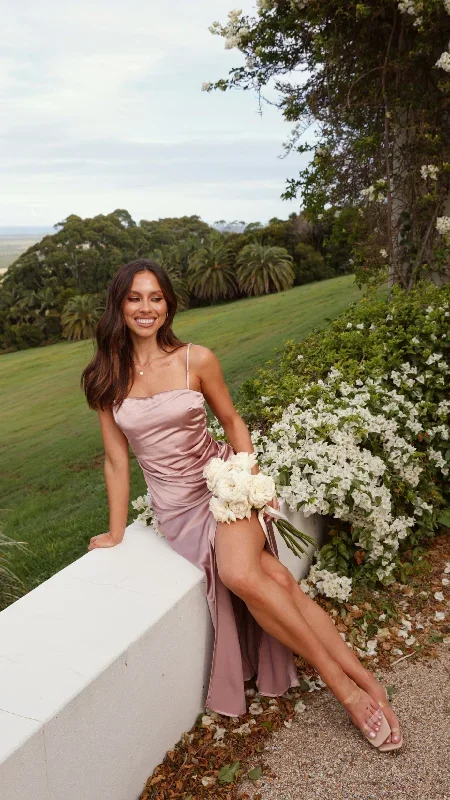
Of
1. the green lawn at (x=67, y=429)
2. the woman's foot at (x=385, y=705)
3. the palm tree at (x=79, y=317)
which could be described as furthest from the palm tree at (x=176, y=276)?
the woman's foot at (x=385, y=705)

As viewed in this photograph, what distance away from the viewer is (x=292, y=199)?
705cm

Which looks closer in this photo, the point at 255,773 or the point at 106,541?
the point at 255,773

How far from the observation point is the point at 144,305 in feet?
8.86

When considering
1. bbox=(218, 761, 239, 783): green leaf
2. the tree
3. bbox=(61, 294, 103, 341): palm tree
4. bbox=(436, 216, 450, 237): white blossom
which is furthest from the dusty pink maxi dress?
bbox=(61, 294, 103, 341): palm tree

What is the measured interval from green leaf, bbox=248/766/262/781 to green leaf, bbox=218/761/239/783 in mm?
50

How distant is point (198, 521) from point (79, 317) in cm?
3266

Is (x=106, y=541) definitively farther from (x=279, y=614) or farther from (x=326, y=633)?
(x=326, y=633)

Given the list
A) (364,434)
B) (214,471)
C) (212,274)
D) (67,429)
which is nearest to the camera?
→ (214,471)

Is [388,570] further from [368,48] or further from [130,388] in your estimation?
[368,48]

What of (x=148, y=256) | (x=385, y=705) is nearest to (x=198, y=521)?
(x=385, y=705)

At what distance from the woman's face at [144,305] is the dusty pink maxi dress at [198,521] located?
0.21 meters

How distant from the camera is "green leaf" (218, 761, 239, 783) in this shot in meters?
2.13

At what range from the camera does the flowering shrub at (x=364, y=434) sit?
3.06m

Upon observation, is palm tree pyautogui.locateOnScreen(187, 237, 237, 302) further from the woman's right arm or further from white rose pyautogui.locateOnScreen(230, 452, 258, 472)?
white rose pyautogui.locateOnScreen(230, 452, 258, 472)
